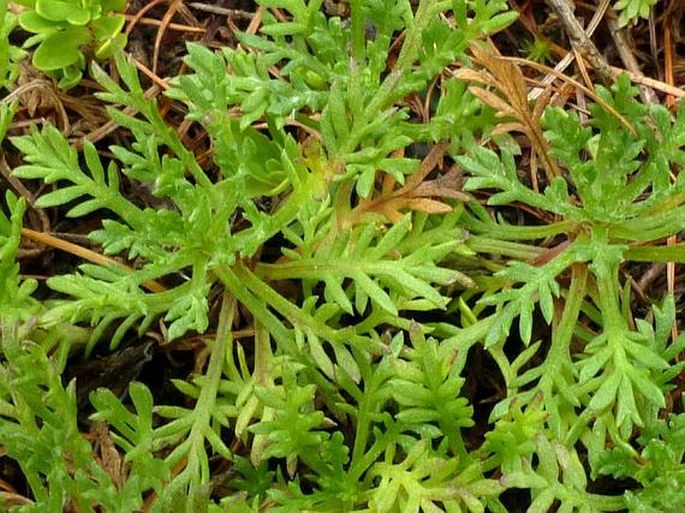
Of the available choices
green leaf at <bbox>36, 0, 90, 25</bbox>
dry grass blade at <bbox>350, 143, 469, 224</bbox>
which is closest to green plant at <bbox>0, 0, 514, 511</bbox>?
dry grass blade at <bbox>350, 143, 469, 224</bbox>

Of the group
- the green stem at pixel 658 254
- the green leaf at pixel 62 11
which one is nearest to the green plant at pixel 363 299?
the green stem at pixel 658 254

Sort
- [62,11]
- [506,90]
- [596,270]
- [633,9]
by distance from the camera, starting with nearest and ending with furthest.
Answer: [596,270] < [506,90] < [62,11] < [633,9]

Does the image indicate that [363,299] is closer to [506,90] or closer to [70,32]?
[506,90]

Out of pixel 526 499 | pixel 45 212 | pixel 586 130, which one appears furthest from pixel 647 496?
pixel 45 212

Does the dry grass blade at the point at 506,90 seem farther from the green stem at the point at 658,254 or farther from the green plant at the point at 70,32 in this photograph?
the green plant at the point at 70,32

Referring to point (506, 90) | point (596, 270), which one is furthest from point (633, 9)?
point (596, 270)

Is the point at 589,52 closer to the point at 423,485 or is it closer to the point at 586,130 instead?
the point at 586,130

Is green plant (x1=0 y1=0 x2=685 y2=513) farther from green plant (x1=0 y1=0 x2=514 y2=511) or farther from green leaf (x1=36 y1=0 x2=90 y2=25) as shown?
green leaf (x1=36 y1=0 x2=90 y2=25)

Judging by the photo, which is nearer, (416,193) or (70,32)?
(416,193)

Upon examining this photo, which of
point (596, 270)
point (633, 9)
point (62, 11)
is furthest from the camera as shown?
point (633, 9)
